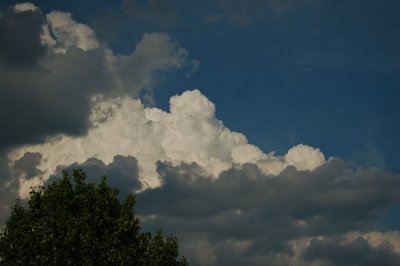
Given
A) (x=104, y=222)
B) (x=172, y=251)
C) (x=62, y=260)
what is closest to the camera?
(x=62, y=260)

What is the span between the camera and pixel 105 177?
67688mm

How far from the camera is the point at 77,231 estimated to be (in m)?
61.8

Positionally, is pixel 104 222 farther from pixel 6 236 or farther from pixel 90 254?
pixel 6 236

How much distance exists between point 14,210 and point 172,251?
22.5 m

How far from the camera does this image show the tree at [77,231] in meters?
61.7

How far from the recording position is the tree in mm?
61656

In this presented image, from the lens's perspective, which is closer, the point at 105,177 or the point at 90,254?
the point at 90,254

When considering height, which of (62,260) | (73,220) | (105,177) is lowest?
(62,260)

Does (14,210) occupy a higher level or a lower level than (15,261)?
higher

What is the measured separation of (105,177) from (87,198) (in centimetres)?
356

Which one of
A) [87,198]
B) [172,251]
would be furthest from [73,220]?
[172,251]

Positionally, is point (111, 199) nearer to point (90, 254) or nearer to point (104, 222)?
point (104, 222)

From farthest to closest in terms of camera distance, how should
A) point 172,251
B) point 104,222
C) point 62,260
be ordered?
point 172,251 < point 104,222 < point 62,260

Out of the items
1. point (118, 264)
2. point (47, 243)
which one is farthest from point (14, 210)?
point (118, 264)
